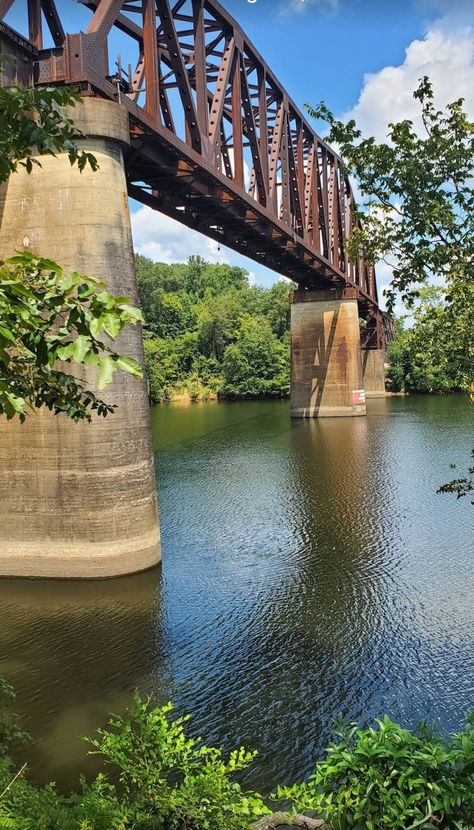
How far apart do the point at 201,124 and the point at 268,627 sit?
16.2 m

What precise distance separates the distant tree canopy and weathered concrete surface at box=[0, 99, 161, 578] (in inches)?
2440

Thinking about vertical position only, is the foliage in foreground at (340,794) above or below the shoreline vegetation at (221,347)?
below

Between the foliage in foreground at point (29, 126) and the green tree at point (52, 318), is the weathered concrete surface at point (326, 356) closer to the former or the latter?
the foliage in foreground at point (29, 126)

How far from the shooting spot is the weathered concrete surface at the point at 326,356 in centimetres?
4647

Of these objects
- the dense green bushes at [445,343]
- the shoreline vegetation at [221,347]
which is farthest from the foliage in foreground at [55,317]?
the shoreline vegetation at [221,347]

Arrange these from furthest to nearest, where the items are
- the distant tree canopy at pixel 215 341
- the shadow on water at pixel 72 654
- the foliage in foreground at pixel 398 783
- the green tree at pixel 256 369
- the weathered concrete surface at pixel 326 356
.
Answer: the distant tree canopy at pixel 215 341, the green tree at pixel 256 369, the weathered concrete surface at pixel 326 356, the shadow on water at pixel 72 654, the foliage in foreground at pixel 398 783

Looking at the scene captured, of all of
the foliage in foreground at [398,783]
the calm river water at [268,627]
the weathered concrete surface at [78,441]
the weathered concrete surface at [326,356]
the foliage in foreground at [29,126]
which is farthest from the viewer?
the weathered concrete surface at [326,356]

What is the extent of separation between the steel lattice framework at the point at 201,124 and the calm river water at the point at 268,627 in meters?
6.07

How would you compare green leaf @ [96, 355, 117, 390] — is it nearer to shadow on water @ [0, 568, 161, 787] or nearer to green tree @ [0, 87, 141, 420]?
green tree @ [0, 87, 141, 420]

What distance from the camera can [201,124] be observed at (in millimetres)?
20094

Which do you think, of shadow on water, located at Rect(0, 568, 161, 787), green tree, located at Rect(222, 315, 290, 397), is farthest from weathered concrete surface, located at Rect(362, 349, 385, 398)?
shadow on water, located at Rect(0, 568, 161, 787)

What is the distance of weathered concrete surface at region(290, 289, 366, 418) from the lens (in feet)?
152

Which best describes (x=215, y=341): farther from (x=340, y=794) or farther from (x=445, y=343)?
(x=340, y=794)

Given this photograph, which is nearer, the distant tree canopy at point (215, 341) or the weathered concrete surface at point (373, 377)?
the weathered concrete surface at point (373, 377)
